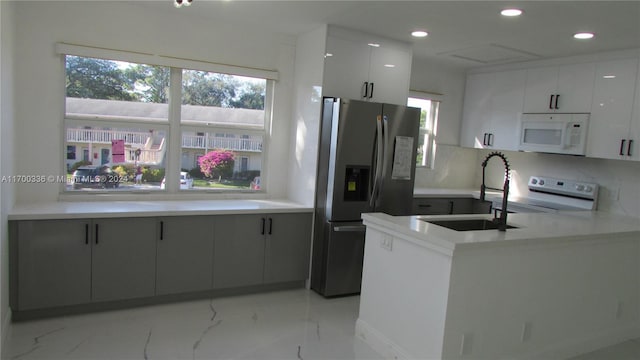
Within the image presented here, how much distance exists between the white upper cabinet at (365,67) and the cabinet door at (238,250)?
134 cm

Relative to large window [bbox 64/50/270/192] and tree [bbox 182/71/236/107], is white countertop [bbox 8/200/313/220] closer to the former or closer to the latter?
large window [bbox 64/50/270/192]

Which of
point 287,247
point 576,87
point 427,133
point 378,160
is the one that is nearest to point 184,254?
point 287,247

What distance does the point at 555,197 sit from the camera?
4820 mm

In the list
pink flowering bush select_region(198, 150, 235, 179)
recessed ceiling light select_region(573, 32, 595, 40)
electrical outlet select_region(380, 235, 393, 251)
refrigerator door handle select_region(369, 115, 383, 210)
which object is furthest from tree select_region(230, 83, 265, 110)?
recessed ceiling light select_region(573, 32, 595, 40)

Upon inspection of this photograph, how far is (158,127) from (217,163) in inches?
24.3

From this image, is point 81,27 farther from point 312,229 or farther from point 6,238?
point 312,229

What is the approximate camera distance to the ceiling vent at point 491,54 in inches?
170

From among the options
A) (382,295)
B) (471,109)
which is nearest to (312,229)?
(382,295)

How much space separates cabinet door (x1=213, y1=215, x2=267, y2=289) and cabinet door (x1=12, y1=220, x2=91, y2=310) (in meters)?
0.97

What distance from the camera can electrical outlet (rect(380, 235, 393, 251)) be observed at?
115 inches

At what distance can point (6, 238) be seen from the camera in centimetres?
295

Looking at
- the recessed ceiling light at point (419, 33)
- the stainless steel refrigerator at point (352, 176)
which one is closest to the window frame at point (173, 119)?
the stainless steel refrigerator at point (352, 176)

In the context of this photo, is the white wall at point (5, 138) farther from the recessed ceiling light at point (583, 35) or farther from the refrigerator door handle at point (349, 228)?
the recessed ceiling light at point (583, 35)

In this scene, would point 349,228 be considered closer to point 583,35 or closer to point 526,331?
point 526,331
